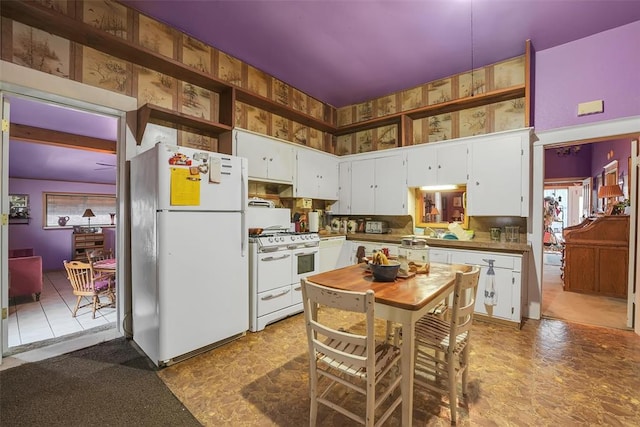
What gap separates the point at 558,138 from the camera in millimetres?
3135

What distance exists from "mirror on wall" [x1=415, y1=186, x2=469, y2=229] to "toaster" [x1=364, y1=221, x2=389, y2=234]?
50cm

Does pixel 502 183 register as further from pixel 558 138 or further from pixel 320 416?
pixel 320 416

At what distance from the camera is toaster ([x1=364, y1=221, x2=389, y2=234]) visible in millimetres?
4426

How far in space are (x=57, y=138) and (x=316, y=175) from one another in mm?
3972

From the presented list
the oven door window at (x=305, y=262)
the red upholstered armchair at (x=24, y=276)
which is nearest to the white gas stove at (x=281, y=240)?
the oven door window at (x=305, y=262)

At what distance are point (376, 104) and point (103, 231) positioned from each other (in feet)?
24.6

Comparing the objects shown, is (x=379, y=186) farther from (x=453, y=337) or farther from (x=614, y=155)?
(x=614, y=155)

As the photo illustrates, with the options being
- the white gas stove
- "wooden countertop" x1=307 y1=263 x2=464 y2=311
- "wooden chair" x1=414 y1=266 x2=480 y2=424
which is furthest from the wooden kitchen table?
the white gas stove

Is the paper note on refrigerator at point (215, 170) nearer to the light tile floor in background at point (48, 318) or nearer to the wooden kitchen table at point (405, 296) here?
the wooden kitchen table at point (405, 296)

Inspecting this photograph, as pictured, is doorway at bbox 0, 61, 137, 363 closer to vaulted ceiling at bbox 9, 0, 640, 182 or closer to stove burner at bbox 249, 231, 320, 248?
vaulted ceiling at bbox 9, 0, 640, 182

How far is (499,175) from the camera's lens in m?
3.31

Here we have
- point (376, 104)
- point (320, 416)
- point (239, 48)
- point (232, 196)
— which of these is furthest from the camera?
point (376, 104)

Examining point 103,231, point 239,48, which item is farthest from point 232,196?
point 103,231

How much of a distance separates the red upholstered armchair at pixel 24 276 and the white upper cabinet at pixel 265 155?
11.2 feet
